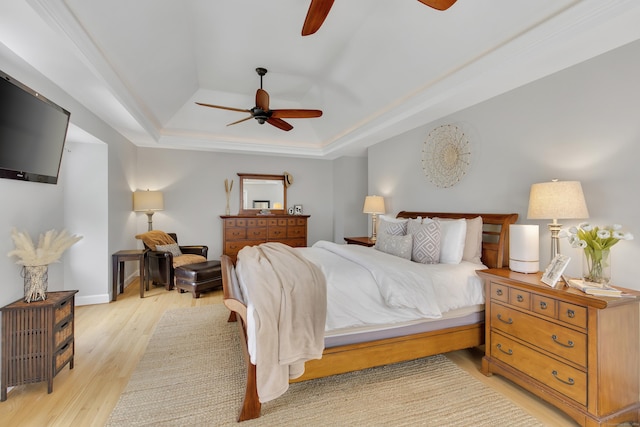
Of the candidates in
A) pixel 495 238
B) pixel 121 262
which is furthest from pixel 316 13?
pixel 121 262

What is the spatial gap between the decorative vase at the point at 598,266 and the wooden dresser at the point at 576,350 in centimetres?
17

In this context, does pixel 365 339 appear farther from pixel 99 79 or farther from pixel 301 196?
pixel 301 196

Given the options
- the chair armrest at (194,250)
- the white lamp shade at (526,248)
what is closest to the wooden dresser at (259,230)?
the chair armrest at (194,250)

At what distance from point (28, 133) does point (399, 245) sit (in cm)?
351

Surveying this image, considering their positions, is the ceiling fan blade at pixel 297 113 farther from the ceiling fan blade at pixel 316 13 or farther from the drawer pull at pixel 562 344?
the drawer pull at pixel 562 344

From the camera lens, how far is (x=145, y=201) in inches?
207

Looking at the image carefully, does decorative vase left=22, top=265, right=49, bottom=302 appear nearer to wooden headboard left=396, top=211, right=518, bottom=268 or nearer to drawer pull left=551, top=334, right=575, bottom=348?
drawer pull left=551, top=334, right=575, bottom=348

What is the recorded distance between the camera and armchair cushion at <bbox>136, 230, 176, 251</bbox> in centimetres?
476

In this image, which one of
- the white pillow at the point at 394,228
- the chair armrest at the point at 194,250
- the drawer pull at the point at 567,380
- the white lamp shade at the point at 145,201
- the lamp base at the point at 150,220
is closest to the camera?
the drawer pull at the point at 567,380

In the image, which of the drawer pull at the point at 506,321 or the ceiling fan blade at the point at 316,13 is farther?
the drawer pull at the point at 506,321

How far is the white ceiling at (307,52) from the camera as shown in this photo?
209 cm

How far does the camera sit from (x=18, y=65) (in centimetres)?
237

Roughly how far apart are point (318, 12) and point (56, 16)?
178cm

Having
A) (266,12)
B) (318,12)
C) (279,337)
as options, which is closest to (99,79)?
(266,12)
